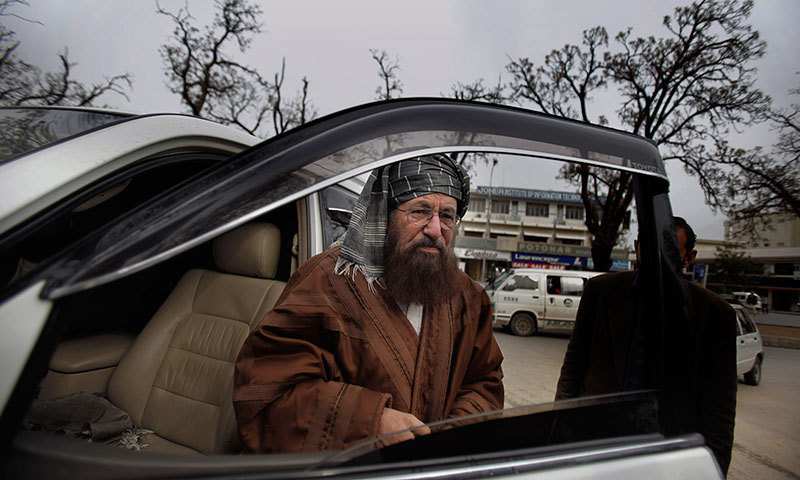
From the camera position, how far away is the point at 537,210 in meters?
1.50

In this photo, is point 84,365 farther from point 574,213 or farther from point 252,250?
point 574,213

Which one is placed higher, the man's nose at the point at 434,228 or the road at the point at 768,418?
the man's nose at the point at 434,228

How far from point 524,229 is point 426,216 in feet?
2.62

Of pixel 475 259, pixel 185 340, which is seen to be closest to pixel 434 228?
pixel 475 259

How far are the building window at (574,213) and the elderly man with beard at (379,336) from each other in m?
0.43

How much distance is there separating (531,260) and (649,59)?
1.19 metres

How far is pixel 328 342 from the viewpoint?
1.12 meters

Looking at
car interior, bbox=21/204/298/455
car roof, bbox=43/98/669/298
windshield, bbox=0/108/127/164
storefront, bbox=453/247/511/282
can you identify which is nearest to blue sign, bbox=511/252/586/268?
storefront, bbox=453/247/511/282

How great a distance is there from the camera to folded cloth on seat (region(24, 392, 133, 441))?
1.49 m

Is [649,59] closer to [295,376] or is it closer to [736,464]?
[736,464]

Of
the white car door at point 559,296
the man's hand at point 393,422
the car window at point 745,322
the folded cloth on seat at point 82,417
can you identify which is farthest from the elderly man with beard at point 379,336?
the folded cloth on seat at point 82,417

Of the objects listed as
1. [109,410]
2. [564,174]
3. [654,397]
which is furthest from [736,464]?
[109,410]

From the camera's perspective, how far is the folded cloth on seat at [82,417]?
4.89ft

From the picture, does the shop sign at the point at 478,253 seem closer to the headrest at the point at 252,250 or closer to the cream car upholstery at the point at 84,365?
the headrest at the point at 252,250
